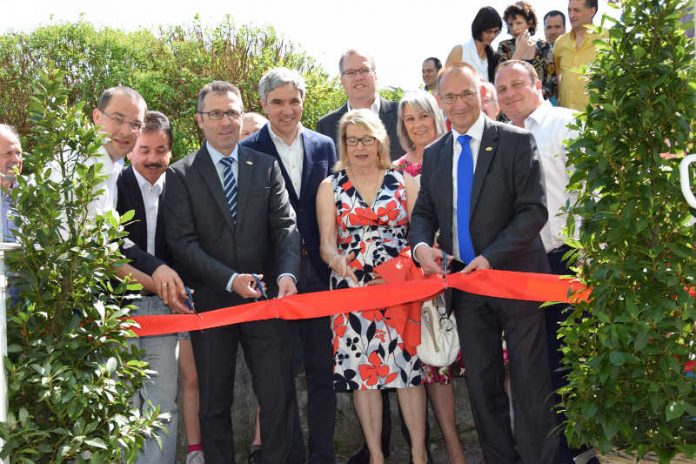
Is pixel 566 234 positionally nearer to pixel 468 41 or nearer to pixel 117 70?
pixel 468 41

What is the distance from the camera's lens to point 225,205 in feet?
21.5

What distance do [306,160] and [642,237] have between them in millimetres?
3090

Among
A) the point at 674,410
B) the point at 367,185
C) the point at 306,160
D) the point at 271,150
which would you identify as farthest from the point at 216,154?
the point at 674,410

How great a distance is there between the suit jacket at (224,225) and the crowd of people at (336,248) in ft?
0.04

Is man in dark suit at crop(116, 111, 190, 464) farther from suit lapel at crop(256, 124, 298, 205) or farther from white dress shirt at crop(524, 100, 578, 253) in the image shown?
white dress shirt at crop(524, 100, 578, 253)

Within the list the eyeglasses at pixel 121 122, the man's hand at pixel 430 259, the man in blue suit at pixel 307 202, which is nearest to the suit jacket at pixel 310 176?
the man in blue suit at pixel 307 202

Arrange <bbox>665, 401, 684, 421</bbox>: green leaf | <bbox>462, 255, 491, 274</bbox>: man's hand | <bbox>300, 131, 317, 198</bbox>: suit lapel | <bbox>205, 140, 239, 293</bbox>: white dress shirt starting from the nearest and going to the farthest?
<bbox>665, 401, 684, 421</bbox>: green leaf < <bbox>462, 255, 491, 274</bbox>: man's hand < <bbox>205, 140, 239, 293</bbox>: white dress shirt < <bbox>300, 131, 317, 198</bbox>: suit lapel

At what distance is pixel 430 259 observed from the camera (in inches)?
248

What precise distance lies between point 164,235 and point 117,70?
15737 mm

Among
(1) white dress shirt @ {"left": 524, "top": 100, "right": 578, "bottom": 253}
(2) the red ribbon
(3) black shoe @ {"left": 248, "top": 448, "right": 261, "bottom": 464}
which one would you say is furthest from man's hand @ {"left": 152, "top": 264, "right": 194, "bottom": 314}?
(1) white dress shirt @ {"left": 524, "top": 100, "right": 578, "bottom": 253}

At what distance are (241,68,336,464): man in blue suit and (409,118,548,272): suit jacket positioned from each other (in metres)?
0.97

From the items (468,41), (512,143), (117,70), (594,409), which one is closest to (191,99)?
(117,70)

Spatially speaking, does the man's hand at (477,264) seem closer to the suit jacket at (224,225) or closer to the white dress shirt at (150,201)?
the suit jacket at (224,225)

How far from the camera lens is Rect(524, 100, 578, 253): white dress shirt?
6922mm
